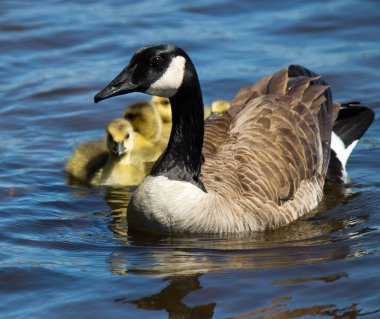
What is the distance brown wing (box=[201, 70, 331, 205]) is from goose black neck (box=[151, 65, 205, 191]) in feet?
0.84

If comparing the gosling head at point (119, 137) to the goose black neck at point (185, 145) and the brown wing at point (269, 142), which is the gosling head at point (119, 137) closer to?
the brown wing at point (269, 142)

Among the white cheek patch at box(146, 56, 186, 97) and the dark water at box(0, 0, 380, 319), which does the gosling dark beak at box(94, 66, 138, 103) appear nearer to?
the white cheek patch at box(146, 56, 186, 97)

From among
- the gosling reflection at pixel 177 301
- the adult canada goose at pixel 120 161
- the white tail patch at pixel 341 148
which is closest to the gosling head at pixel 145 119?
the adult canada goose at pixel 120 161

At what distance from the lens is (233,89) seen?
10.6 meters

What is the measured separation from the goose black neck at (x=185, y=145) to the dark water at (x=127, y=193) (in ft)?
1.52

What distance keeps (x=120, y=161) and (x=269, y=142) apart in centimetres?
166

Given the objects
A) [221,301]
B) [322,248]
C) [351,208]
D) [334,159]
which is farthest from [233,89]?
[221,301]

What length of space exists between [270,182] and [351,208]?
89cm

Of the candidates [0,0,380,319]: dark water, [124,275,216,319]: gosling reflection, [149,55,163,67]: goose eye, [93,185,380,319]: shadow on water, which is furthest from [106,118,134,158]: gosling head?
[124,275,216,319]: gosling reflection

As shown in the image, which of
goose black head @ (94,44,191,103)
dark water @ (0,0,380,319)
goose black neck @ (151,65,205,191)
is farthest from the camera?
goose black neck @ (151,65,205,191)

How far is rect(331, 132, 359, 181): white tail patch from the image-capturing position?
8680mm

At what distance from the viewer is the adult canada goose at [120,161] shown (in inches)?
326

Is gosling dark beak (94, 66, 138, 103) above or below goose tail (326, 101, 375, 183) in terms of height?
above

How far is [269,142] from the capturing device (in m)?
7.47
